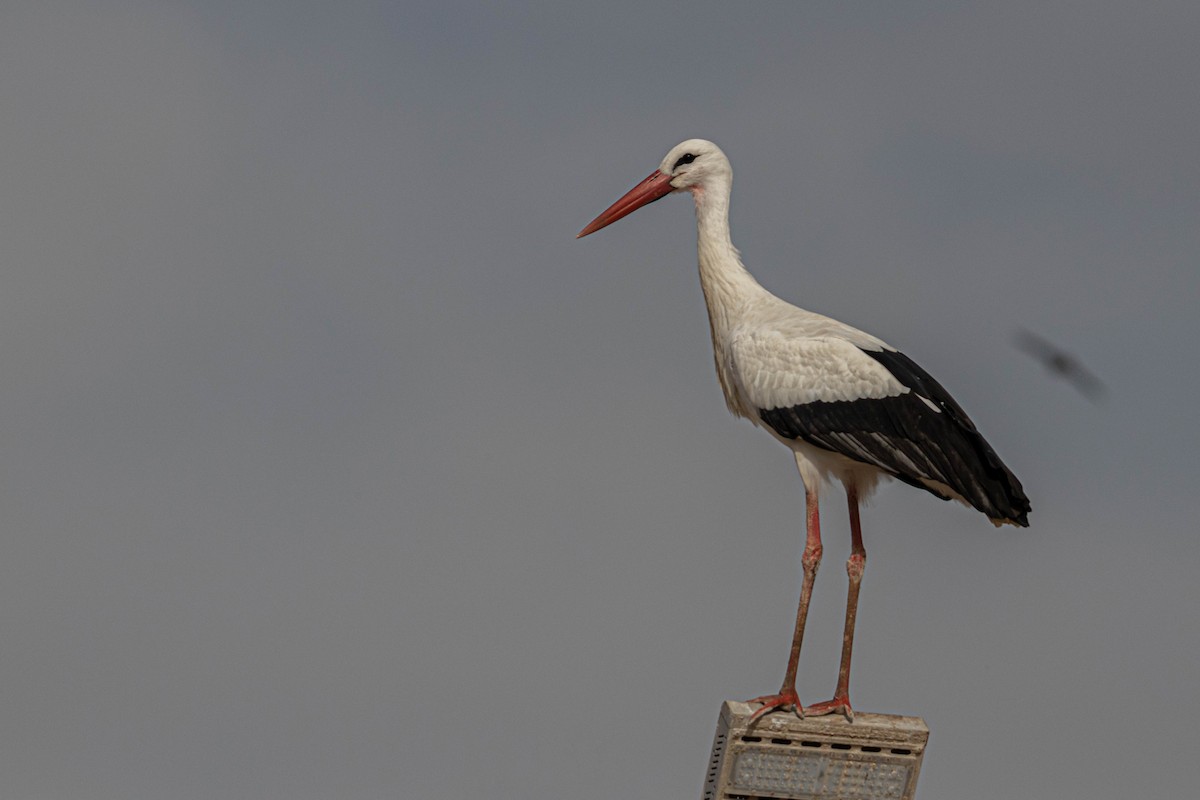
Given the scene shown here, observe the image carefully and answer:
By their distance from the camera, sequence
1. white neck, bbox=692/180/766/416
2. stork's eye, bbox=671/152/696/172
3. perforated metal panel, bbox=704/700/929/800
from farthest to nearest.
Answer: stork's eye, bbox=671/152/696/172, white neck, bbox=692/180/766/416, perforated metal panel, bbox=704/700/929/800

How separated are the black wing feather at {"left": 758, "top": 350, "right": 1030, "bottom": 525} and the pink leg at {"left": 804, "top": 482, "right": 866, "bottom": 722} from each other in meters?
0.50

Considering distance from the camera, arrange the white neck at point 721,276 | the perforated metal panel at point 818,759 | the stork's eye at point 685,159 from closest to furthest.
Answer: the perforated metal panel at point 818,759 < the white neck at point 721,276 < the stork's eye at point 685,159

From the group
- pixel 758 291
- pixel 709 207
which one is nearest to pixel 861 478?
pixel 758 291

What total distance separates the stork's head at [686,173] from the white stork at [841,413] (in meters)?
0.79

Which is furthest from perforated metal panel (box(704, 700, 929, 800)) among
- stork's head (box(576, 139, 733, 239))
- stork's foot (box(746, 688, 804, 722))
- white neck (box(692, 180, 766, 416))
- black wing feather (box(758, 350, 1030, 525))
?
stork's head (box(576, 139, 733, 239))

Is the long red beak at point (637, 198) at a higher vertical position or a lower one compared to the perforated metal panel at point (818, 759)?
higher

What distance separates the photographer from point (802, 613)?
12109 mm

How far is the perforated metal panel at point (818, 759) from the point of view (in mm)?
10484

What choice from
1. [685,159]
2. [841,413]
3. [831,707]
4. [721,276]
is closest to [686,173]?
[685,159]

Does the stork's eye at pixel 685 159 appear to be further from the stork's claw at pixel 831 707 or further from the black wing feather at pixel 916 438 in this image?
the stork's claw at pixel 831 707

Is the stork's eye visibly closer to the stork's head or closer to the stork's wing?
the stork's head

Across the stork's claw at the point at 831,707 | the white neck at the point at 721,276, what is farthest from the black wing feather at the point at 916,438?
the stork's claw at the point at 831,707

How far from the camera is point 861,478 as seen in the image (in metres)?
12.8

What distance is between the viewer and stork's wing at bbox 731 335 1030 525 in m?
12.0
